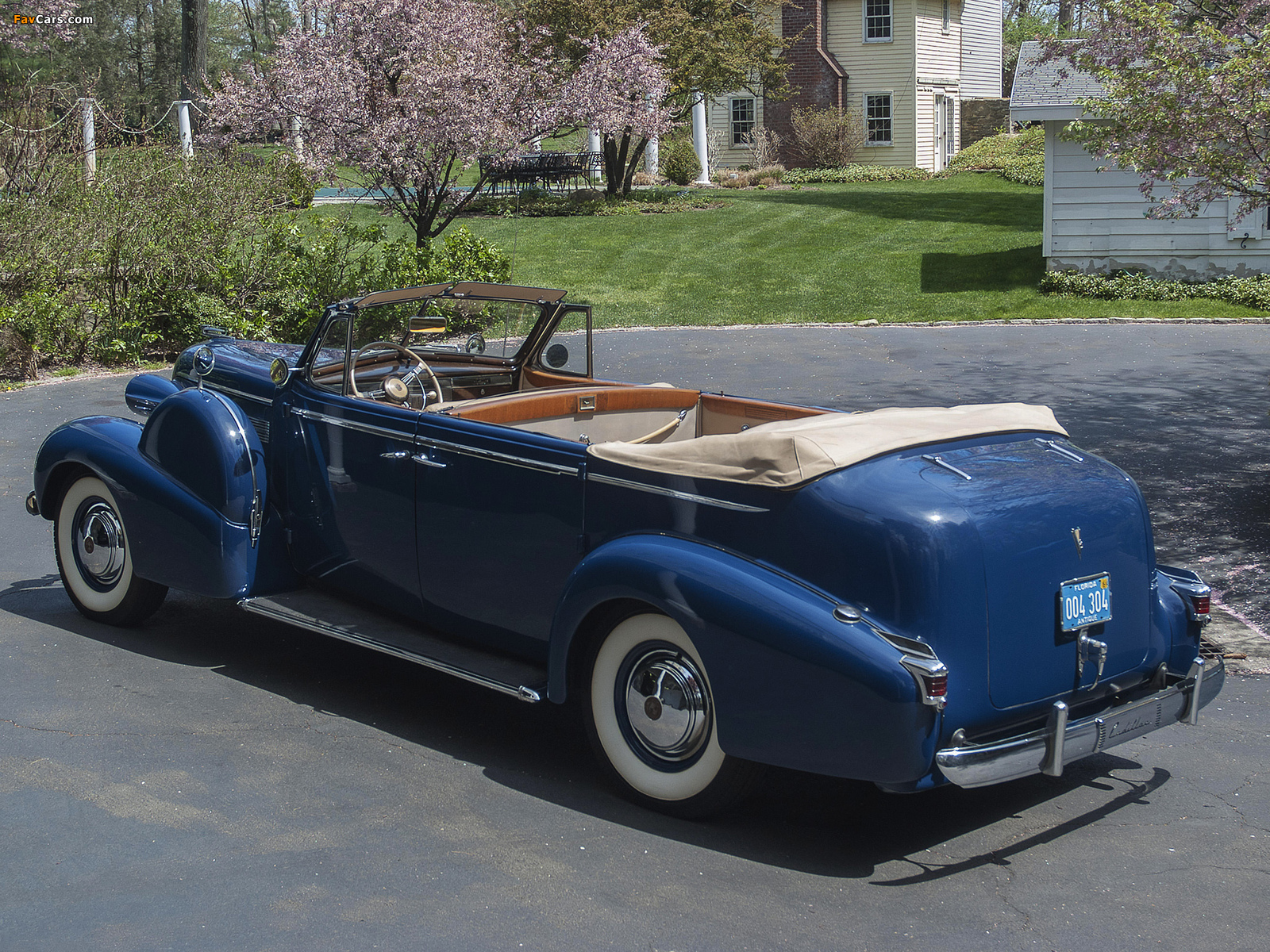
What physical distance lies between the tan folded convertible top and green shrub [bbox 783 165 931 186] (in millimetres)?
29960

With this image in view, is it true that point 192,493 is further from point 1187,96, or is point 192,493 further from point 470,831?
point 1187,96

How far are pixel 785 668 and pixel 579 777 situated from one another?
119cm

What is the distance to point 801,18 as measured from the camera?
36625 millimetres

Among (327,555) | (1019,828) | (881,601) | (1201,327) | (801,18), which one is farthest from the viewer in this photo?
(801,18)

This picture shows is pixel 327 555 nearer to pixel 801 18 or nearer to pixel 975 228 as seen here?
pixel 975 228

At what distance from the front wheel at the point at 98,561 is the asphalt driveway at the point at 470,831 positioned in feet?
0.47

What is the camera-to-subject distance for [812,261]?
2258 centimetres

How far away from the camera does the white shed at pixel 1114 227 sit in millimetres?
19312

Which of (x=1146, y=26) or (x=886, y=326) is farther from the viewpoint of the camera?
(x=886, y=326)

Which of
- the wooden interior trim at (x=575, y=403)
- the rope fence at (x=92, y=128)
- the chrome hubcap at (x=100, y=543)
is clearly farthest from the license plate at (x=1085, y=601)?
the rope fence at (x=92, y=128)

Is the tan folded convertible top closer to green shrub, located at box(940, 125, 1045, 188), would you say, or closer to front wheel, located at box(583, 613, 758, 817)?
front wheel, located at box(583, 613, 758, 817)

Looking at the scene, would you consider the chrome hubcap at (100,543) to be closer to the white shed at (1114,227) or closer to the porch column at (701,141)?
the white shed at (1114,227)

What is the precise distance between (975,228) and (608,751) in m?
22.5

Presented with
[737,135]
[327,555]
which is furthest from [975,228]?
[327,555]
